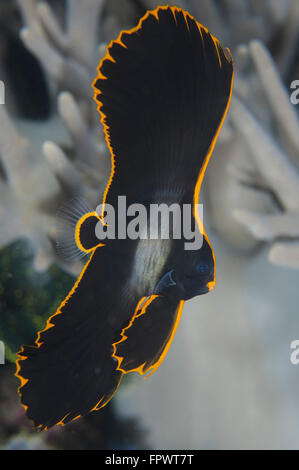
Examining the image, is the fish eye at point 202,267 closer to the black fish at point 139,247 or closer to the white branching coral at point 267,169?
the black fish at point 139,247

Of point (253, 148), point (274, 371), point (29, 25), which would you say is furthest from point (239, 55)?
point (274, 371)

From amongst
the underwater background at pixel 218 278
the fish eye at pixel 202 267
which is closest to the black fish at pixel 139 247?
the fish eye at pixel 202 267

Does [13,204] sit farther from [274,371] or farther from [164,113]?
[274,371]

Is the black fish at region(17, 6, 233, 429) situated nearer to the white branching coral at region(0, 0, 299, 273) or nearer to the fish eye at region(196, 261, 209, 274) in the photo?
the fish eye at region(196, 261, 209, 274)

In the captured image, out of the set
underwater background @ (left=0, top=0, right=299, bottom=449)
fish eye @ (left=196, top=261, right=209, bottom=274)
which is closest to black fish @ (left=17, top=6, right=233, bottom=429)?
fish eye @ (left=196, top=261, right=209, bottom=274)

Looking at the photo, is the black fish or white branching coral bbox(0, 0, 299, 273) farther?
white branching coral bbox(0, 0, 299, 273)

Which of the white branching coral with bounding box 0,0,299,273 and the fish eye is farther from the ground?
the white branching coral with bounding box 0,0,299,273

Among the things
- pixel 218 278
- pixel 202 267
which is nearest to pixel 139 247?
pixel 202 267
